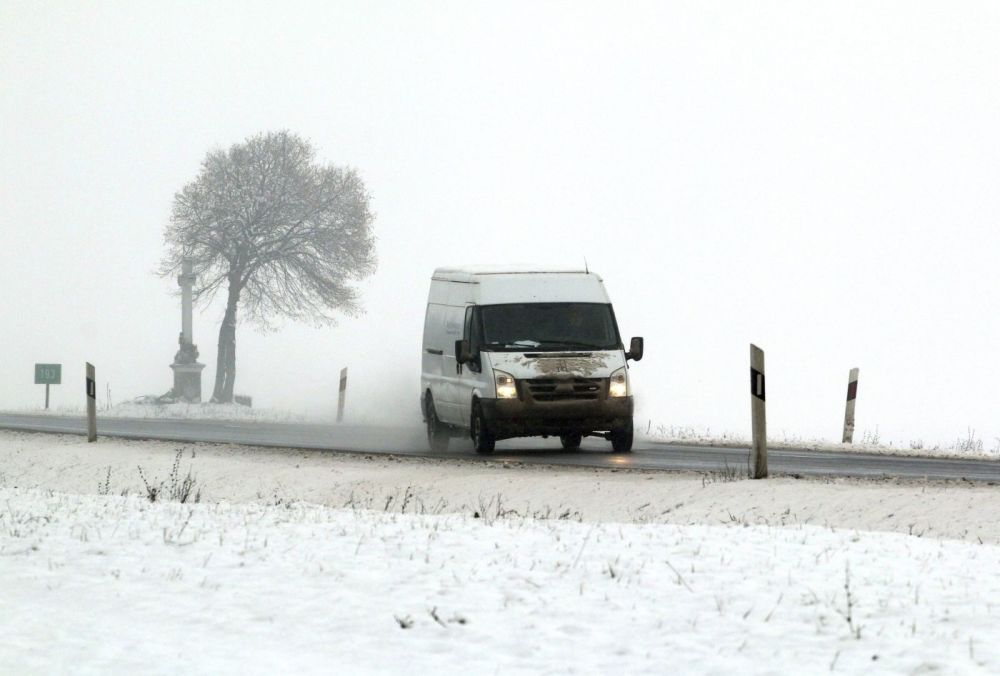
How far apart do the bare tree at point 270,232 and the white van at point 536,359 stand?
99.0ft

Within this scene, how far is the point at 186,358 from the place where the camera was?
1991 inches

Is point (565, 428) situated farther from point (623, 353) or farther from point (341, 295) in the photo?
point (341, 295)

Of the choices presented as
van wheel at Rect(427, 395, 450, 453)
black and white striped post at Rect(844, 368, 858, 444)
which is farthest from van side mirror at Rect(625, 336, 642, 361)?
black and white striped post at Rect(844, 368, 858, 444)

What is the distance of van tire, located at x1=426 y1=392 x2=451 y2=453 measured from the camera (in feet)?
72.4

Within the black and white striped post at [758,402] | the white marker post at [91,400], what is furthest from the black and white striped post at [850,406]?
the white marker post at [91,400]

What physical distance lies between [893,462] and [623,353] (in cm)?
390

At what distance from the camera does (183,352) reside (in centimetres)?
5066

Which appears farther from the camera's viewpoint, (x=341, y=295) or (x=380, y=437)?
(x=341, y=295)

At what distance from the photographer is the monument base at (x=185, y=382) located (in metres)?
50.2

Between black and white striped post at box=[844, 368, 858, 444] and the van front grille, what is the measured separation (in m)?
7.30

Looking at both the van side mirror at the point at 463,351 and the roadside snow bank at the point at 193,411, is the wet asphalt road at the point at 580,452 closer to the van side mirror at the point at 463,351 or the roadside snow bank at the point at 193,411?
the van side mirror at the point at 463,351

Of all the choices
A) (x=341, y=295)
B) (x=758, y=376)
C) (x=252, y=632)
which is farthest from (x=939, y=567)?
(x=341, y=295)

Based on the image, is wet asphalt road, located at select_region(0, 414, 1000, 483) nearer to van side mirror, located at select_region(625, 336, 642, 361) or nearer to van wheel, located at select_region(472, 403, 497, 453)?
van wheel, located at select_region(472, 403, 497, 453)

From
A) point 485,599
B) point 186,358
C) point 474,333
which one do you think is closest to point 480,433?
point 474,333
